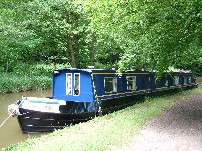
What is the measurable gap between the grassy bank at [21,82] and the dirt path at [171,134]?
1341cm

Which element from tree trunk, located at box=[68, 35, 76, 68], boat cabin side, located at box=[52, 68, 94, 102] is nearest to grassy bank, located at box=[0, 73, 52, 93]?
tree trunk, located at box=[68, 35, 76, 68]

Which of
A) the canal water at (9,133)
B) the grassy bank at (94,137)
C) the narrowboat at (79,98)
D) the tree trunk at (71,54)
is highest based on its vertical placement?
the tree trunk at (71,54)

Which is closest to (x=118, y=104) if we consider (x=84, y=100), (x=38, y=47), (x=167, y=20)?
(x=84, y=100)

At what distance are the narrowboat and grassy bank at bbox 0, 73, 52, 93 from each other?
8.99 meters

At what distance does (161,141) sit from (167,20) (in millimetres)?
3385

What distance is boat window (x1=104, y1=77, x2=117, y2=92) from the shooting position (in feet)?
43.2

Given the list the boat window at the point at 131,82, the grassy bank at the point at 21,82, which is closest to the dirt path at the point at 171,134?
the boat window at the point at 131,82

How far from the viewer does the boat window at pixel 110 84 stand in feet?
43.2

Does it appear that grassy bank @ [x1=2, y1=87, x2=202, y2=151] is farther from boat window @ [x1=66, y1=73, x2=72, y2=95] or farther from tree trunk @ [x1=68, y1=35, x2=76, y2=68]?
tree trunk @ [x1=68, y1=35, x2=76, y2=68]

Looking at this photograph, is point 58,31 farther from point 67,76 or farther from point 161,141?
point 161,141

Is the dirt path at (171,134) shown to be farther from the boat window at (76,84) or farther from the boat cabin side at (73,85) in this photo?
the boat window at (76,84)

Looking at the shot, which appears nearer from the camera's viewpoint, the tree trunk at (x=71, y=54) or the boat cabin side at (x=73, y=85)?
the boat cabin side at (x=73, y=85)

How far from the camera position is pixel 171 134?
8.14 metres

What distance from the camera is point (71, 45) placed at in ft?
74.1
